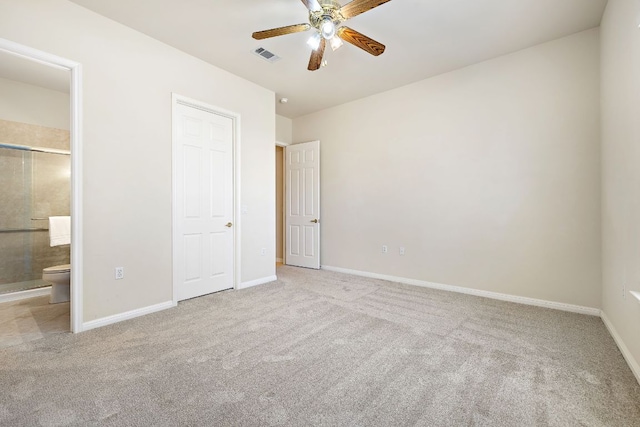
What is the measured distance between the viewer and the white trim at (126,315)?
8.54ft

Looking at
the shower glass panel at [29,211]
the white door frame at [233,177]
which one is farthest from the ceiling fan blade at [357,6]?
the shower glass panel at [29,211]

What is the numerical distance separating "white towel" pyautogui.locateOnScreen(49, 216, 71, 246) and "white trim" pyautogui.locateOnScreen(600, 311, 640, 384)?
594 centimetres

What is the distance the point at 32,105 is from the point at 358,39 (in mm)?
4183

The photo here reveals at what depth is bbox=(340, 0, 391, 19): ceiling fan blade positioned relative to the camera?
6.73ft

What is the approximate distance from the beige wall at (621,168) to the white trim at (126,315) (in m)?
3.91

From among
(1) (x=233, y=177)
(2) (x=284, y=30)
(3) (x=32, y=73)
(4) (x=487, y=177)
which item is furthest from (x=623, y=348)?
(3) (x=32, y=73)

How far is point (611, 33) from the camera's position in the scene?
2443 millimetres

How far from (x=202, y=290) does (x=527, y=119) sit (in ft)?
14.2

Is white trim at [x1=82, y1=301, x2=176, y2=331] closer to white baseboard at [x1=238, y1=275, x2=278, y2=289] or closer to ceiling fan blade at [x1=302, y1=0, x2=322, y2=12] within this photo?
white baseboard at [x1=238, y1=275, x2=278, y2=289]

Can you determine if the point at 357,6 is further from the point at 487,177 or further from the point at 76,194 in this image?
the point at 76,194

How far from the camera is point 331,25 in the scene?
7.60 feet

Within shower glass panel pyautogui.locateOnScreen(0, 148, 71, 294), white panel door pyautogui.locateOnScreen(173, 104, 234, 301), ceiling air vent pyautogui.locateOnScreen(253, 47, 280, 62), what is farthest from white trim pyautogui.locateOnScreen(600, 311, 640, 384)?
shower glass panel pyautogui.locateOnScreen(0, 148, 71, 294)

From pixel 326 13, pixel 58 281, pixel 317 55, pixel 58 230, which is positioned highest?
pixel 326 13

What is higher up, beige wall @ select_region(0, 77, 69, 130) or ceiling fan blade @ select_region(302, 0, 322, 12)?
ceiling fan blade @ select_region(302, 0, 322, 12)
